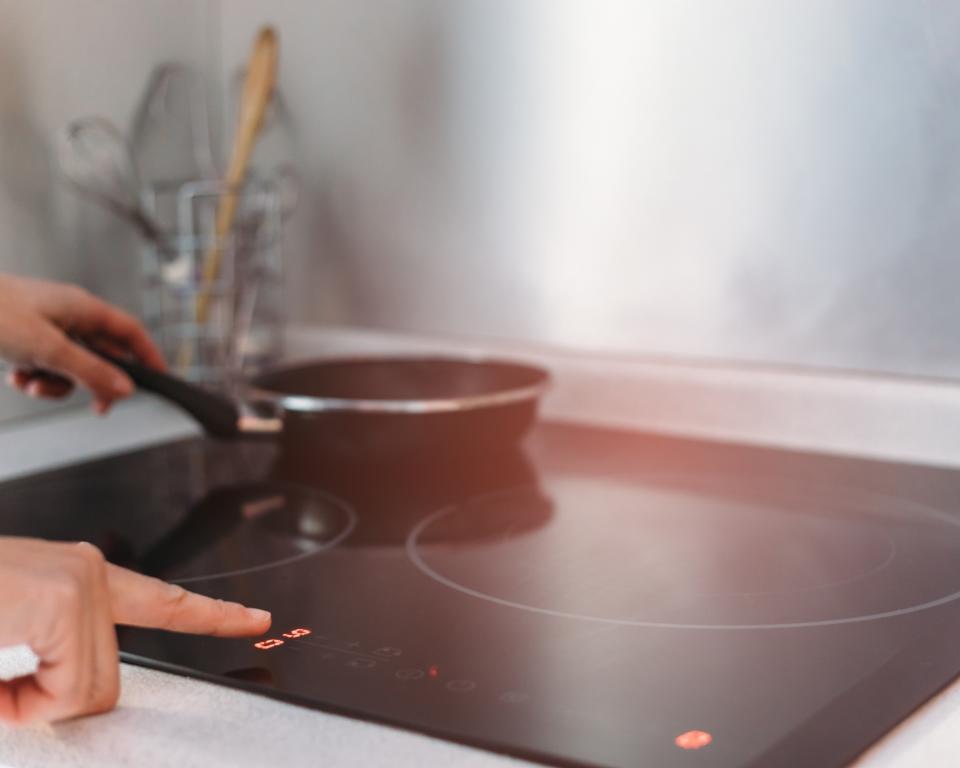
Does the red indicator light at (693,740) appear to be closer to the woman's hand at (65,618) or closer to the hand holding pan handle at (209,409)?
the woman's hand at (65,618)

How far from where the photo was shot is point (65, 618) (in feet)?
1.56

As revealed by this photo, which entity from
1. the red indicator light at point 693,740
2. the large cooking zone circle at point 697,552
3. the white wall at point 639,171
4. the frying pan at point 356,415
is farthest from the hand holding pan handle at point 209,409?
the red indicator light at point 693,740

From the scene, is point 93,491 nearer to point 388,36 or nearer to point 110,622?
point 110,622

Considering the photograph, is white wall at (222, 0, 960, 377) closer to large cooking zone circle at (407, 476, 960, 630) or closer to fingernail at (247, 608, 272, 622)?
large cooking zone circle at (407, 476, 960, 630)

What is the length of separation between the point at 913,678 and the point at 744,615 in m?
0.10

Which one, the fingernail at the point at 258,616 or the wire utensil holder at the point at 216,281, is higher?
the wire utensil holder at the point at 216,281

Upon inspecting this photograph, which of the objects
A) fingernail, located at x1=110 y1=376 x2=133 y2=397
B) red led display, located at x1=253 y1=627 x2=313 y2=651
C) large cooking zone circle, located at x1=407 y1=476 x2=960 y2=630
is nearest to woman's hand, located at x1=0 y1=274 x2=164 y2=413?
fingernail, located at x1=110 y1=376 x2=133 y2=397

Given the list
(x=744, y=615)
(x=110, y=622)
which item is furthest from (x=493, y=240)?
(x=110, y=622)

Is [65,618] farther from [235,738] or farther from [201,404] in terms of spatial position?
[201,404]

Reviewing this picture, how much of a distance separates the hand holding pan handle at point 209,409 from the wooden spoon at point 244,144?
25cm

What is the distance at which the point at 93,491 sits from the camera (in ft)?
2.89

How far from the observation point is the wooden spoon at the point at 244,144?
1154mm

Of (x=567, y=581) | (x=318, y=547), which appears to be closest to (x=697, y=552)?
(x=567, y=581)

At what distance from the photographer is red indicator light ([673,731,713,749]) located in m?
0.47
